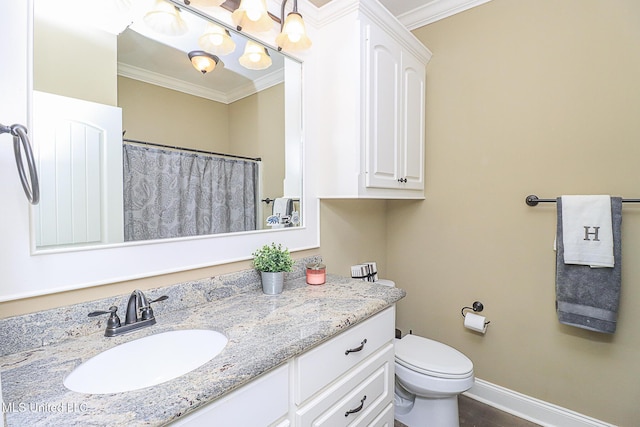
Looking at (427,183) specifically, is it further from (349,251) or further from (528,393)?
(528,393)

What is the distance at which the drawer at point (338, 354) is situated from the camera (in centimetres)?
94

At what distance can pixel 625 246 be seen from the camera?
1.50 metres

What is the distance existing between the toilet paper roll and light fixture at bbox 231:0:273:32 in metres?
1.97

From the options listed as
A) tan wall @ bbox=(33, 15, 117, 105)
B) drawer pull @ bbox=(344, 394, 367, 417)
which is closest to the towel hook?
tan wall @ bbox=(33, 15, 117, 105)

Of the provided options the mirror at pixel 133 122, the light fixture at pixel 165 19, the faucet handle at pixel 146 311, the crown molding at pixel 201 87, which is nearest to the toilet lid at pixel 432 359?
the mirror at pixel 133 122

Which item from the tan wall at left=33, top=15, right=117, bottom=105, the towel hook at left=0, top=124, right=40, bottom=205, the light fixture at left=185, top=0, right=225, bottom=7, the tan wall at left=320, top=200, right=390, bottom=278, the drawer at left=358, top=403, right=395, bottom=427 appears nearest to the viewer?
the towel hook at left=0, top=124, right=40, bottom=205

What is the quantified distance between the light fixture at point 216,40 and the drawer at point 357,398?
1.44m

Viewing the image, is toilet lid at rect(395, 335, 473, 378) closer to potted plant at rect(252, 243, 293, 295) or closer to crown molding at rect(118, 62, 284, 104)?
potted plant at rect(252, 243, 293, 295)

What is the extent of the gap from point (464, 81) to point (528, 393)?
1.93 m

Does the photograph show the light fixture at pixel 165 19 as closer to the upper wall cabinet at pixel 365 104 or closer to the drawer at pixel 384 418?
the upper wall cabinet at pixel 365 104

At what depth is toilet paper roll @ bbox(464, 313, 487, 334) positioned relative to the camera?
1.85m

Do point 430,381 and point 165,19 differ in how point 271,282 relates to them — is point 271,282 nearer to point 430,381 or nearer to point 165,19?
point 430,381

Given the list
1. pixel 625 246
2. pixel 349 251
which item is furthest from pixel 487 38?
pixel 349 251

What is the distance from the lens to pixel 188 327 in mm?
998
